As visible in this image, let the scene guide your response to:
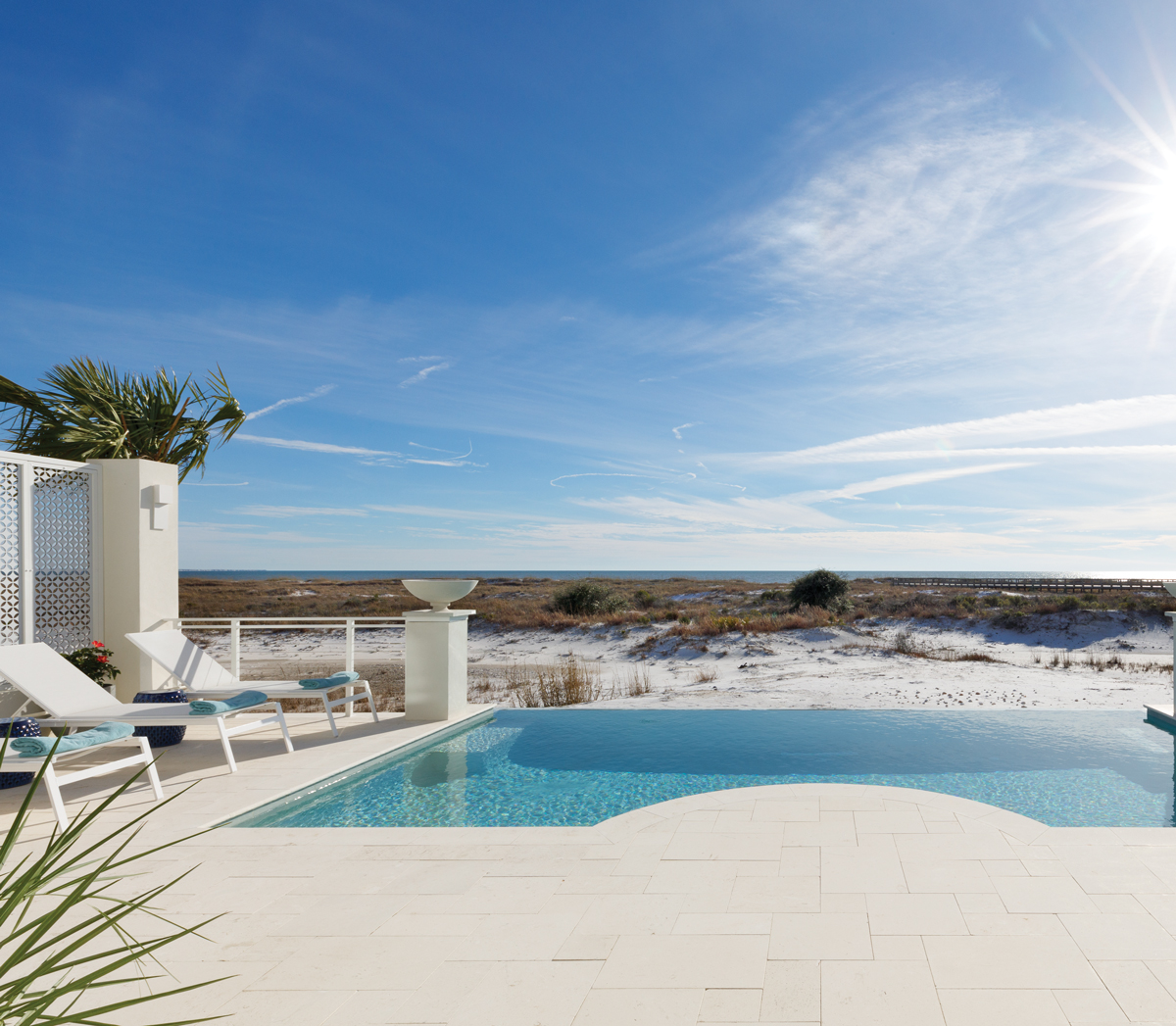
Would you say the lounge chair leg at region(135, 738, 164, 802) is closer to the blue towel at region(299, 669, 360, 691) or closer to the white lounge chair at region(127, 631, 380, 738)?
the white lounge chair at region(127, 631, 380, 738)

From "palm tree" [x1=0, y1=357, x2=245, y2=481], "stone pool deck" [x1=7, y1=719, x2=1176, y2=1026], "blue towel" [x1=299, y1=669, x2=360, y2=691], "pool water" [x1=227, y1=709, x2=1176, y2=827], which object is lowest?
"pool water" [x1=227, y1=709, x2=1176, y2=827]

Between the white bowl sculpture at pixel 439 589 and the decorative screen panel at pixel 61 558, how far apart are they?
108 inches

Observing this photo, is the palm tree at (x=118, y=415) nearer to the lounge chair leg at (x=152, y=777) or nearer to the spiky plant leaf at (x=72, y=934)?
the lounge chair leg at (x=152, y=777)

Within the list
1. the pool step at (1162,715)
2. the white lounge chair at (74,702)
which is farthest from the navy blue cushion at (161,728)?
the pool step at (1162,715)

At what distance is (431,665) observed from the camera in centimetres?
644

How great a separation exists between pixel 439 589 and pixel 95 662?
279cm

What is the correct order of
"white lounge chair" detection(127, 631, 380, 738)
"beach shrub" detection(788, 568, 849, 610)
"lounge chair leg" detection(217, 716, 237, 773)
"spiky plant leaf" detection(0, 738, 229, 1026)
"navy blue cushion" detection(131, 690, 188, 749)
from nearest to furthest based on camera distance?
1. "spiky plant leaf" detection(0, 738, 229, 1026)
2. "lounge chair leg" detection(217, 716, 237, 773)
3. "navy blue cushion" detection(131, 690, 188, 749)
4. "white lounge chair" detection(127, 631, 380, 738)
5. "beach shrub" detection(788, 568, 849, 610)

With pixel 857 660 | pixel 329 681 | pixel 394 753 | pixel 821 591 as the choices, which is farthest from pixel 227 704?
pixel 821 591

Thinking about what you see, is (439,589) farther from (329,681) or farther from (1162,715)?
(1162,715)

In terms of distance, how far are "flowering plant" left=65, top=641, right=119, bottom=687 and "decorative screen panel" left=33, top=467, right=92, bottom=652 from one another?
253 millimetres

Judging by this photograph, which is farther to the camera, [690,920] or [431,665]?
[431,665]

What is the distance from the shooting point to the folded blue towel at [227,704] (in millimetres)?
4707

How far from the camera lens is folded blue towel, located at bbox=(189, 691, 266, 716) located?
15.4 ft

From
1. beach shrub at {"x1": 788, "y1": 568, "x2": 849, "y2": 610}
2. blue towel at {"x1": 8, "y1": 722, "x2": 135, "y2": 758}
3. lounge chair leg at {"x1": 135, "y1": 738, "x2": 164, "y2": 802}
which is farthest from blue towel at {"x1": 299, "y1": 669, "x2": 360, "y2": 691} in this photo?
Result: beach shrub at {"x1": 788, "y1": 568, "x2": 849, "y2": 610}
